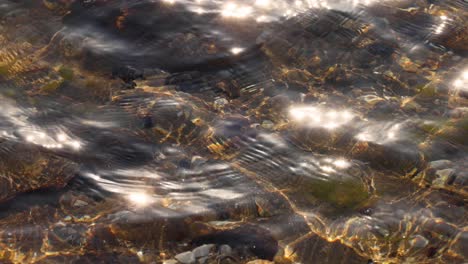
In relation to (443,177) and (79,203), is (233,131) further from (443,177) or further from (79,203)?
(443,177)

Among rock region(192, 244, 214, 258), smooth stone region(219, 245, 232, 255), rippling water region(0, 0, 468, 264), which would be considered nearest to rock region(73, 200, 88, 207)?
rippling water region(0, 0, 468, 264)

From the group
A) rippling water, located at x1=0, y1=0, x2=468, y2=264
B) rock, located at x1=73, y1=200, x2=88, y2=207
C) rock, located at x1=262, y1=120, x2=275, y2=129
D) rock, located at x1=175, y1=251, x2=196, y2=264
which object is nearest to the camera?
rock, located at x1=175, y1=251, x2=196, y2=264

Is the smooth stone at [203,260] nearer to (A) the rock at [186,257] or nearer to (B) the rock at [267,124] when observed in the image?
(A) the rock at [186,257]

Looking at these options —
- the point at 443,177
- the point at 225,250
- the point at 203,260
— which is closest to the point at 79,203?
the point at 203,260

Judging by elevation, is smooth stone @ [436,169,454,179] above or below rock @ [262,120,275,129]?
below

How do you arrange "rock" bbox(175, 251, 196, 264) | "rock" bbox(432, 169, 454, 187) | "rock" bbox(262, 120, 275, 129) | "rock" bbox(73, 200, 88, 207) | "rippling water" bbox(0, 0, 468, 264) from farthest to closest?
1. "rock" bbox(262, 120, 275, 129)
2. "rock" bbox(432, 169, 454, 187)
3. "rock" bbox(73, 200, 88, 207)
4. "rippling water" bbox(0, 0, 468, 264)
5. "rock" bbox(175, 251, 196, 264)

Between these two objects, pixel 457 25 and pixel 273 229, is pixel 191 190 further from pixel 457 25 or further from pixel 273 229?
pixel 457 25

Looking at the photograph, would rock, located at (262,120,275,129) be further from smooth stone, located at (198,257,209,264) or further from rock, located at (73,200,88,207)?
rock, located at (73,200,88,207)
